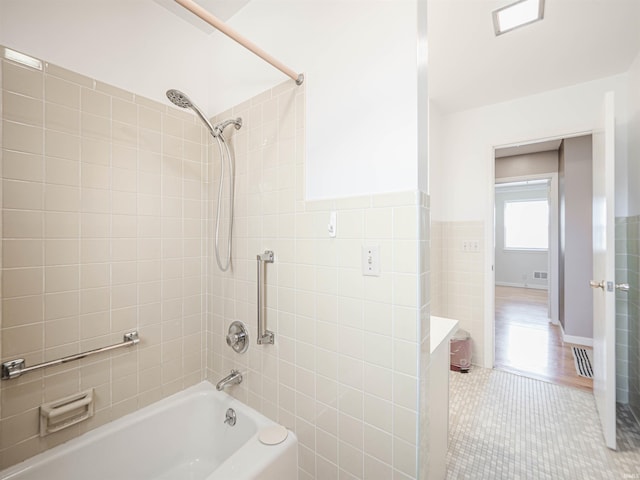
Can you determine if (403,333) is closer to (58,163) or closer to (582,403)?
(58,163)

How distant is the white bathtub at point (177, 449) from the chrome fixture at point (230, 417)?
0.02 metres

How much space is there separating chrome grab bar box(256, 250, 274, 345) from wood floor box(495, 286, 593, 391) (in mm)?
2497

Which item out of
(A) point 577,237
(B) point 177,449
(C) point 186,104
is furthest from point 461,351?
(C) point 186,104

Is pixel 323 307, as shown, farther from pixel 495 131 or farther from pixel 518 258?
pixel 518 258

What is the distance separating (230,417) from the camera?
1.44 m

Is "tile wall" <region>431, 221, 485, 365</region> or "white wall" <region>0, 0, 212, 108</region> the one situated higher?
"white wall" <region>0, 0, 212, 108</region>

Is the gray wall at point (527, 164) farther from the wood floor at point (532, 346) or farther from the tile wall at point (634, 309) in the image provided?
the tile wall at point (634, 309)

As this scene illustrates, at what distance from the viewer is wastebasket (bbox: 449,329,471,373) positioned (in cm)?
253

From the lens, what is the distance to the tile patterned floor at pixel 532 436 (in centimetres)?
148

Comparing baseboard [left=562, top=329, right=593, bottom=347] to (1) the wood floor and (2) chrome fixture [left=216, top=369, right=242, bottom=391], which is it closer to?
(1) the wood floor

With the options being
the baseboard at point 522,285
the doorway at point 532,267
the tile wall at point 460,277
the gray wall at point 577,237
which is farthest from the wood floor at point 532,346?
the baseboard at point 522,285

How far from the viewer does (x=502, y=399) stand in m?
2.11

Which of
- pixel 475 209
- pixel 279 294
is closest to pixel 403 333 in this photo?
pixel 279 294

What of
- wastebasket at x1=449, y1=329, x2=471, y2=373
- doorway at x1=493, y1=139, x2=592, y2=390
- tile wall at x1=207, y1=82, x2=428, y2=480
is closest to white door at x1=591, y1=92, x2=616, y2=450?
doorway at x1=493, y1=139, x2=592, y2=390
